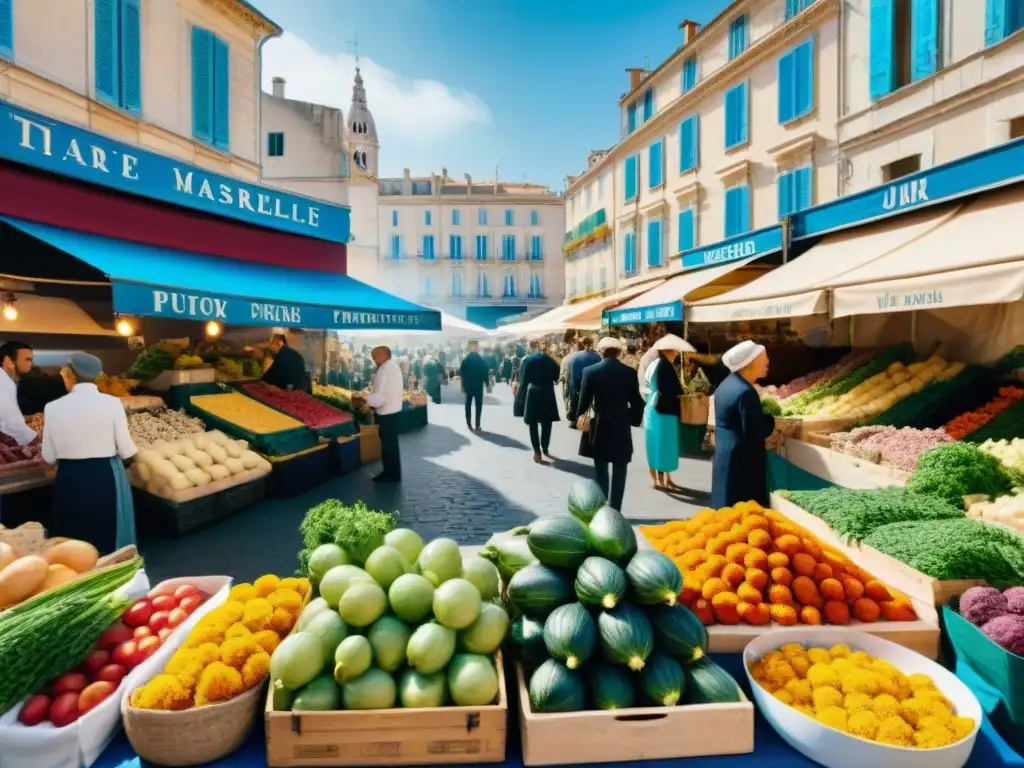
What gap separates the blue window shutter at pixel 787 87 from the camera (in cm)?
1444

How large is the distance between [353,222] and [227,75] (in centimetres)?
1477

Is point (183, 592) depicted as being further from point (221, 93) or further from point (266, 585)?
point (221, 93)

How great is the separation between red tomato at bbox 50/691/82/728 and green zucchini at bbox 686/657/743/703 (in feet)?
6.92

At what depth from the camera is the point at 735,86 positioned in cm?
1675

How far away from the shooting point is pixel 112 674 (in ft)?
7.38

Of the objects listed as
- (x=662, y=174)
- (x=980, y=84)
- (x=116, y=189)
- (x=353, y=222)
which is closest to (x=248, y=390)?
(x=116, y=189)

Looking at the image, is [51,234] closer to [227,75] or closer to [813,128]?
[227,75]

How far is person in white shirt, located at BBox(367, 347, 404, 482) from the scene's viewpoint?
8.06 m

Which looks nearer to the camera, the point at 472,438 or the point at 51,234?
the point at 51,234

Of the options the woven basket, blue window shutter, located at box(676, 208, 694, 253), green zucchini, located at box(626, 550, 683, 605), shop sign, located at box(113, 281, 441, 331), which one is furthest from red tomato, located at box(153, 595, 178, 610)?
blue window shutter, located at box(676, 208, 694, 253)

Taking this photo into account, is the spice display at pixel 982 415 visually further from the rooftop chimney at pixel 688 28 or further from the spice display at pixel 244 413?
the rooftop chimney at pixel 688 28

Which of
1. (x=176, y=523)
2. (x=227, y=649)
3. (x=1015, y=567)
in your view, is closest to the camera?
(x=227, y=649)

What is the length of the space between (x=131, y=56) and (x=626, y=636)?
10.7 metres

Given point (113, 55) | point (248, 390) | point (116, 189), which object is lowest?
point (248, 390)
